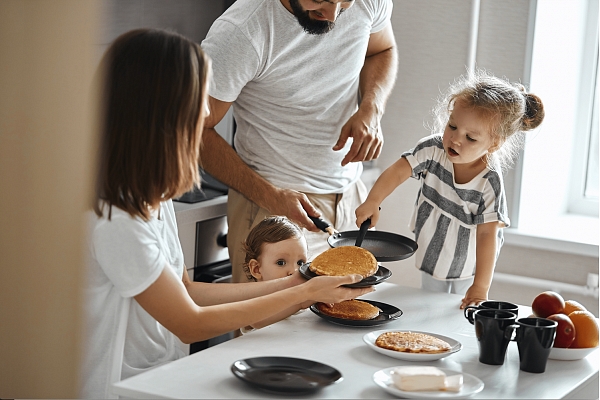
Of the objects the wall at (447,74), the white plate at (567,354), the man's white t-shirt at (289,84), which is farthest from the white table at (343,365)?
the wall at (447,74)

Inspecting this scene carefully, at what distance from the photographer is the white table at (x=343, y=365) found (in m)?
1.19

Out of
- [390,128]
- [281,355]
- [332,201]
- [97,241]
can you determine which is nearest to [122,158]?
[97,241]

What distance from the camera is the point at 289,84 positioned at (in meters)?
2.15

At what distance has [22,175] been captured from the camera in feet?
3.55

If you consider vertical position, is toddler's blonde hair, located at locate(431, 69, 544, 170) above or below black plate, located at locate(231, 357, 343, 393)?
above

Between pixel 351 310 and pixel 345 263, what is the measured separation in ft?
0.35

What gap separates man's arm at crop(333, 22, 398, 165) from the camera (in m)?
2.14

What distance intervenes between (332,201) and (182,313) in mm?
1003

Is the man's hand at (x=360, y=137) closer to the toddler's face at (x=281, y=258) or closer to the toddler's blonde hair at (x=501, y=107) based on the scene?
the toddler's blonde hair at (x=501, y=107)

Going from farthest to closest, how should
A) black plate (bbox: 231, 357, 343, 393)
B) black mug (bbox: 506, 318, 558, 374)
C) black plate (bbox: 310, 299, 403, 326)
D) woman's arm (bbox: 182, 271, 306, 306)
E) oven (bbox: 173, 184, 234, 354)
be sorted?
oven (bbox: 173, 184, 234, 354) < woman's arm (bbox: 182, 271, 306, 306) < black plate (bbox: 310, 299, 403, 326) < black mug (bbox: 506, 318, 558, 374) < black plate (bbox: 231, 357, 343, 393)

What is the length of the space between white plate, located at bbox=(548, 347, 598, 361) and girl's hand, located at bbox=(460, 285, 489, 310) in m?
0.33

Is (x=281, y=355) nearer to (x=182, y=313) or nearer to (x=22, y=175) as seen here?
(x=182, y=313)

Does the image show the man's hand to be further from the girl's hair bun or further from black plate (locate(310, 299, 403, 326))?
black plate (locate(310, 299, 403, 326))

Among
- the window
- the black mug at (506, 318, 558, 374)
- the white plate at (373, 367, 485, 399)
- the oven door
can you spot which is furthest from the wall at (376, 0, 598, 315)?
the white plate at (373, 367, 485, 399)
